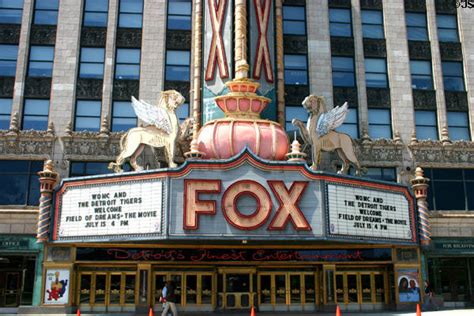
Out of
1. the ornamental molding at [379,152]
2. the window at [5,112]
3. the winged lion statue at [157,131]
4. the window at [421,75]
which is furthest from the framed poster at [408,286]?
the window at [5,112]

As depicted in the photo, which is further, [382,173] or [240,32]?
[382,173]

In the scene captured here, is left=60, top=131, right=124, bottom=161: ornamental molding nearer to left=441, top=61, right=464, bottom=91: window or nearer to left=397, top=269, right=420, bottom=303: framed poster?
left=397, top=269, right=420, bottom=303: framed poster

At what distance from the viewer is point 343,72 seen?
36.8m

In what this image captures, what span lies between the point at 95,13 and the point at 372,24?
1868 centimetres

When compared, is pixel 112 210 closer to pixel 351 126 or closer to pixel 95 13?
pixel 95 13

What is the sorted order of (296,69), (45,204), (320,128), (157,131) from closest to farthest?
(45,204) → (157,131) → (320,128) → (296,69)

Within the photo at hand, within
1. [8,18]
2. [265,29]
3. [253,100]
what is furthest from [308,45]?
[8,18]

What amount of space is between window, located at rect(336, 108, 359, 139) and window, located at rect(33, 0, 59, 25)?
65.1 ft

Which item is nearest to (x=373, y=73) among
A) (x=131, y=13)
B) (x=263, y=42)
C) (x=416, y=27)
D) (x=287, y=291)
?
(x=416, y=27)

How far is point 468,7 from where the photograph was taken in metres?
38.8

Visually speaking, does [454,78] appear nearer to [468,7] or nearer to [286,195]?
[468,7]

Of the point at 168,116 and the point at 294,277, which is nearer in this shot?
the point at 168,116

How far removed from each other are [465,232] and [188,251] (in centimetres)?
1721

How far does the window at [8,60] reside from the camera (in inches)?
1371
